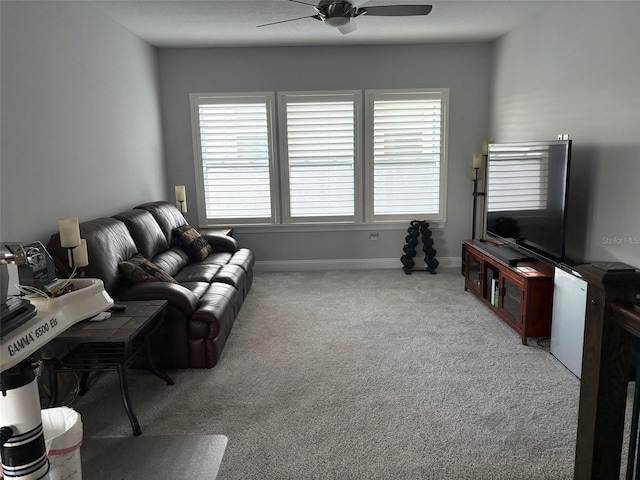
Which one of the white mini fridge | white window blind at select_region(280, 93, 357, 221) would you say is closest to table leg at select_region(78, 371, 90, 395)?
the white mini fridge

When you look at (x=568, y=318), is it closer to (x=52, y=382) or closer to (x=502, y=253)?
(x=502, y=253)

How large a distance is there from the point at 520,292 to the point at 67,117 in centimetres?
368

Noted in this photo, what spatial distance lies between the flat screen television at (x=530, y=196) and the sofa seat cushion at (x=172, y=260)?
302 centimetres

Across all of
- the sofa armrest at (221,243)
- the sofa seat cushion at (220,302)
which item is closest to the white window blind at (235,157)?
the sofa armrest at (221,243)

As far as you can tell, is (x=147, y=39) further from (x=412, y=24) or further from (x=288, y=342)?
(x=288, y=342)

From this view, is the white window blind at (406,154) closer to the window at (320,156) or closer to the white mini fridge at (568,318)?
the window at (320,156)

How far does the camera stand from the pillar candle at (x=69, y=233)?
2.75 meters

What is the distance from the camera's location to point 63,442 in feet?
6.39

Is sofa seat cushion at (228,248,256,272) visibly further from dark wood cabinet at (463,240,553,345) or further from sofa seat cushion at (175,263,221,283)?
dark wood cabinet at (463,240,553,345)

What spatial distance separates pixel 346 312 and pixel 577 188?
2.19 metres

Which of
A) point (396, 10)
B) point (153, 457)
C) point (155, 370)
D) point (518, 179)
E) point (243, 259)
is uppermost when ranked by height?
point (396, 10)

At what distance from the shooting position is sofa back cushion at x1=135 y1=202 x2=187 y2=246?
14.7ft

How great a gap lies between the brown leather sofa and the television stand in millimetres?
2283

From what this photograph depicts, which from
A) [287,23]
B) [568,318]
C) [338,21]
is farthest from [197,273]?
[568,318]
